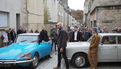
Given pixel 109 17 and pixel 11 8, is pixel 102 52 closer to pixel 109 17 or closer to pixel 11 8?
pixel 109 17

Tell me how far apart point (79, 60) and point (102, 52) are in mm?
1037

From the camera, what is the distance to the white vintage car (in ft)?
20.5

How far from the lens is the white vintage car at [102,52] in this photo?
6.26 m

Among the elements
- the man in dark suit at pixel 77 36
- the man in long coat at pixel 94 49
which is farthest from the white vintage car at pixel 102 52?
the man in dark suit at pixel 77 36

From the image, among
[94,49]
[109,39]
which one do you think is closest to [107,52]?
[109,39]

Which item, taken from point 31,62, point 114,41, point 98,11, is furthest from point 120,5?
point 31,62

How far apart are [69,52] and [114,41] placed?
2058mm

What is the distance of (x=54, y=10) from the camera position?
40.8m

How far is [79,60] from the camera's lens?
633 cm

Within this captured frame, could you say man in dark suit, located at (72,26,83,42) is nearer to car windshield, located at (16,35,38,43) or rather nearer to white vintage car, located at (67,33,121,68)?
white vintage car, located at (67,33,121,68)

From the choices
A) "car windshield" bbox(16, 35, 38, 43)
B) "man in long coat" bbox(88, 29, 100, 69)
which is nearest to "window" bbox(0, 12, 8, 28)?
"car windshield" bbox(16, 35, 38, 43)

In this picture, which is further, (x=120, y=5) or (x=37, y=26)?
(x=37, y=26)

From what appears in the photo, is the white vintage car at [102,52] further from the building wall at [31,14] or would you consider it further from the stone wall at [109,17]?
the building wall at [31,14]

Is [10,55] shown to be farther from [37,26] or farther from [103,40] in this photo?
[37,26]
